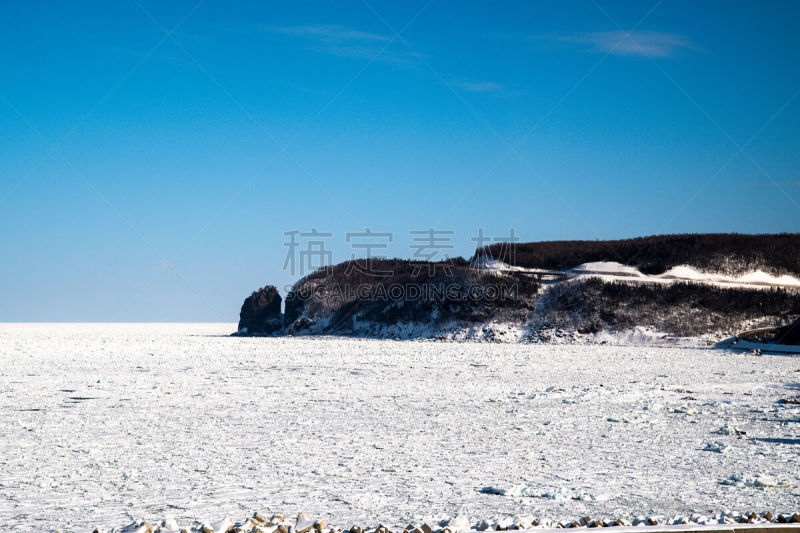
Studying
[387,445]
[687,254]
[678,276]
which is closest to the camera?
[387,445]

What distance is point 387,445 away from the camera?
26.5ft

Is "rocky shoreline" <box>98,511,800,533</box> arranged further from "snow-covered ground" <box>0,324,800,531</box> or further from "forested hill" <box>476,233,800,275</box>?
"forested hill" <box>476,233,800,275</box>

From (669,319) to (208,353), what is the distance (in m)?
22.6

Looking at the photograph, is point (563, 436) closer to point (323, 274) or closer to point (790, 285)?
point (790, 285)

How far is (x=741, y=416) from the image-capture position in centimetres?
1052

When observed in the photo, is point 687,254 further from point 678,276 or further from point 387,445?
point 387,445

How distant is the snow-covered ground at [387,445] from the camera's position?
5.59 metres

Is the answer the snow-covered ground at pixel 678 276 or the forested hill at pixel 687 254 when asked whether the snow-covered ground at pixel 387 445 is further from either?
the forested hill at pixel 687 254

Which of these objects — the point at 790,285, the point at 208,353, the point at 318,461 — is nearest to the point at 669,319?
the point at 790,285

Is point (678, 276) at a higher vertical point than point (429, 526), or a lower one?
higher

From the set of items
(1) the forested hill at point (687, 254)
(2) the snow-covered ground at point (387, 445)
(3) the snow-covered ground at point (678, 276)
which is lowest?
(2) the snow-covered ground at point (387, 445)

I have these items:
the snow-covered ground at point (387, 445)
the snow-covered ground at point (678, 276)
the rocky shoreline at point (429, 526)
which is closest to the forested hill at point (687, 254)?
the snow-covered ground at point (678, 276)

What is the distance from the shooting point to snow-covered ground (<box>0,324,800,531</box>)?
5586 mm

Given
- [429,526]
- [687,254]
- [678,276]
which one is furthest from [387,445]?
[687,254]
